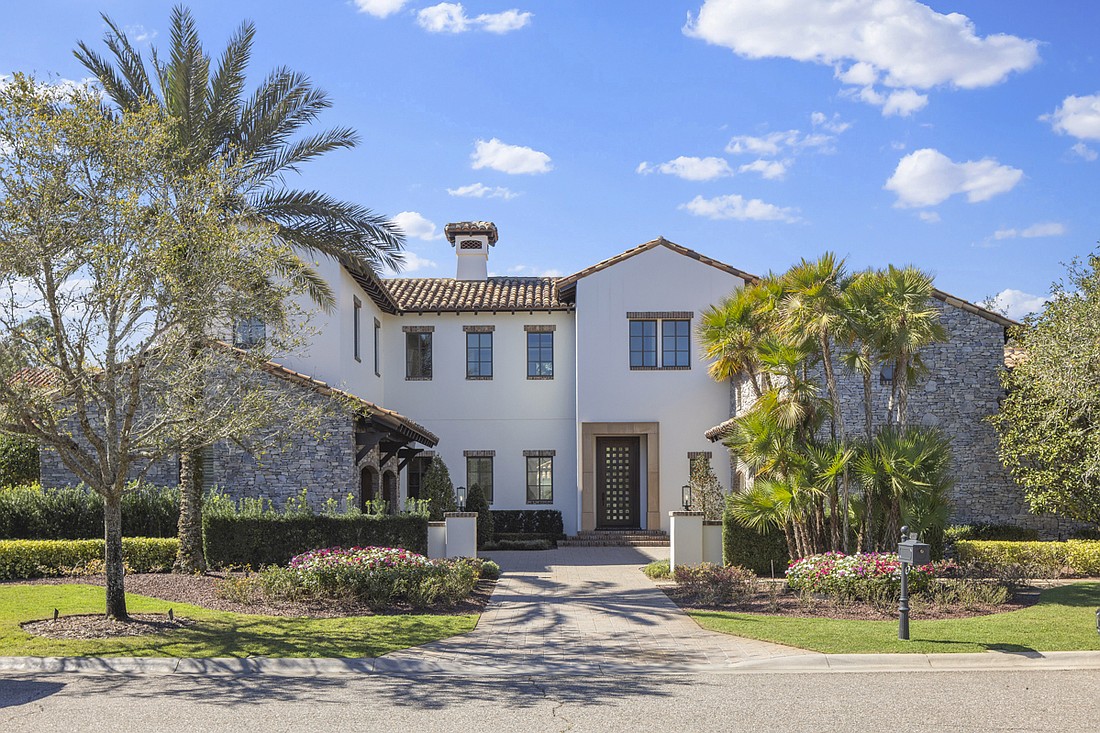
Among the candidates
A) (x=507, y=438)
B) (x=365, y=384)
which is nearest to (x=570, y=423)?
(x=507, y=438)

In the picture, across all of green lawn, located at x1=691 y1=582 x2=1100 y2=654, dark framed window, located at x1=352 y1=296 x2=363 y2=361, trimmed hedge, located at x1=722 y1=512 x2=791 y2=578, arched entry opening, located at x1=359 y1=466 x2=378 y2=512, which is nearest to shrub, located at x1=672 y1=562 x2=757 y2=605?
trimmed hedge, located at x1=722 y1=512 x2=791 y2=578

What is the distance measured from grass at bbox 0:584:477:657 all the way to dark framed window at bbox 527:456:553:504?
46.0 ft

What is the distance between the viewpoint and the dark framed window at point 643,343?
26359mm

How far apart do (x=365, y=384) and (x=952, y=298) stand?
14.4m

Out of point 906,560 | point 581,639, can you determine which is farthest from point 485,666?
point 906,560

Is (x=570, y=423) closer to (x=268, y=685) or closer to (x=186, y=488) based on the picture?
(x=186, y=488)

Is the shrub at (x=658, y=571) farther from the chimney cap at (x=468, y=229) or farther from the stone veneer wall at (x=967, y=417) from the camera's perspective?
the chimney cap at (x=468, y=229)

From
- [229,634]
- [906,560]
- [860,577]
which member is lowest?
[229,634]

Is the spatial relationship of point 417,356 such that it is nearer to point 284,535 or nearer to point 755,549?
point 284,535

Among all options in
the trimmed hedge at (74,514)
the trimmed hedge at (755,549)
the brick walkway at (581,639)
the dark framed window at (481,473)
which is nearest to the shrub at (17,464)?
the trimmed hedge at (74,514)

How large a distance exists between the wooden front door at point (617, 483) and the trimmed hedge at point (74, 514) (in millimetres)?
12273

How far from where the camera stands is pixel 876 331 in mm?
15586

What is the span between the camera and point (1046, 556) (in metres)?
17.7

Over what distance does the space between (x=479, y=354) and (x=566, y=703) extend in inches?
772
